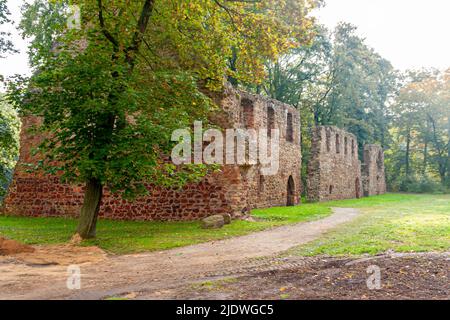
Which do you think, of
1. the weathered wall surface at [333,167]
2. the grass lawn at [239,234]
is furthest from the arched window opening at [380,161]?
the grass lawn at [239,234]

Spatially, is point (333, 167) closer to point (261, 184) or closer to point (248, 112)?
point (261, 184)

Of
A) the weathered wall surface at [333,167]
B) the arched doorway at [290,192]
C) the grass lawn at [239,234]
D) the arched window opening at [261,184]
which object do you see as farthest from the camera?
the weathered wall surface at [333,167]

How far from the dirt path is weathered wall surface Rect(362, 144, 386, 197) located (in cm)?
2917

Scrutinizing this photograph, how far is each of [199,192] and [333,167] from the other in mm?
17422

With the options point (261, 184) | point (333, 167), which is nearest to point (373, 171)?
point (333, 167)

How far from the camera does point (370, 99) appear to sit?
133ft

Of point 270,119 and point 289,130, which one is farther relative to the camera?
point 289,130

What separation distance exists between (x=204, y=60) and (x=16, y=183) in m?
11.5

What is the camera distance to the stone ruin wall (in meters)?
13.8

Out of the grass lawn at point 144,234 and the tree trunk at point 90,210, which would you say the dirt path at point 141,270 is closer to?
the grass lawn at point 144,234

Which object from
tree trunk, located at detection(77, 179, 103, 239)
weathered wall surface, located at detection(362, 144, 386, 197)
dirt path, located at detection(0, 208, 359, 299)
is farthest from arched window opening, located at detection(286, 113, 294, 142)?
weathered wall surface, located at detection(362, 144, 386, 197)

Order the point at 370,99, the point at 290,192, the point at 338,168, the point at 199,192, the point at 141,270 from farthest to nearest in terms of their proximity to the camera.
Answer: the point at 370,99 → the point at 338,168 → the point at 290,192 → the point at 199,192 → the point at 141,270

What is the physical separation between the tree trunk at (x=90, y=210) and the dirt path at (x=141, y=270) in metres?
2.31

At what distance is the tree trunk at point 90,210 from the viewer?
9.63 metres
